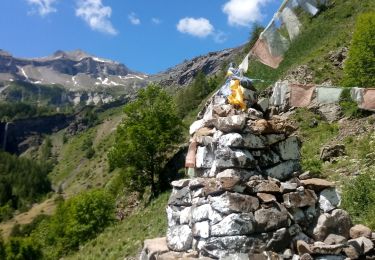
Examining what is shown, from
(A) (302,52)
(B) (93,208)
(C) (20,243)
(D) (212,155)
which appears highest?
(A) (302,52)

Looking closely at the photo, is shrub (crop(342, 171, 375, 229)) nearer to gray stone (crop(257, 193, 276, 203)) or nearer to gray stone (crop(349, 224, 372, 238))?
gray stone (crop(349, 224, 372, 238))

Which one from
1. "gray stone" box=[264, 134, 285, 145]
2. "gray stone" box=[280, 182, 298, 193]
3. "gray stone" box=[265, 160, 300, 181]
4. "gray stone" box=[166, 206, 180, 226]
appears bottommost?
"gray stone" box=[166, 206, 180, 226]

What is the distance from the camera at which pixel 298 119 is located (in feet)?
127

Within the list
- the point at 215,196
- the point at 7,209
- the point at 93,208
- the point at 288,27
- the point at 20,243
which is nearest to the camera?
the point at 215,196

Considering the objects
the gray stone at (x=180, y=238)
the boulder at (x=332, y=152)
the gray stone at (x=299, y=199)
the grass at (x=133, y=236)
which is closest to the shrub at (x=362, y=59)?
the boulder at (x=332, y=152)

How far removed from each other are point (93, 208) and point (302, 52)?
33.2 meters

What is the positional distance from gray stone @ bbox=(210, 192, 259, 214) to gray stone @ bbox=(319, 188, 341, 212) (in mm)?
2188

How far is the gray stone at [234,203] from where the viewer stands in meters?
11.0

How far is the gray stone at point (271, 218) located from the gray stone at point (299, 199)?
0.45 metres

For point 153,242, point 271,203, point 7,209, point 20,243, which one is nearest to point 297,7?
point 271,203

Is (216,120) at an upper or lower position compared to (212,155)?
upper

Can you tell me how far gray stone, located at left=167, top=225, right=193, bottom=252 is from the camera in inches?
460

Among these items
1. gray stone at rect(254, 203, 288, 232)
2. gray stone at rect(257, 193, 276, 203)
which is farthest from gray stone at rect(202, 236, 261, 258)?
gray stone at rect(257, 193, 276, 203)

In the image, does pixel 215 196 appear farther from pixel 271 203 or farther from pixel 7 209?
pixel 7 209
